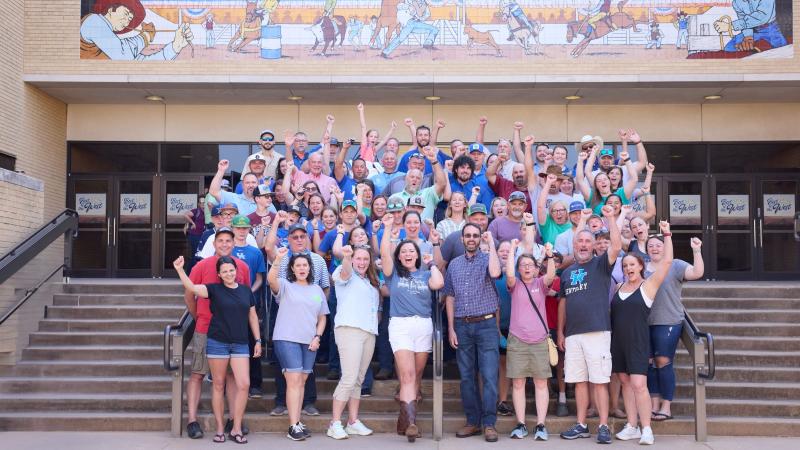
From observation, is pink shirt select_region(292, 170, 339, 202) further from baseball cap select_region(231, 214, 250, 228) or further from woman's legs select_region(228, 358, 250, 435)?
woman's legs select_region(228, 358, 250, 435)

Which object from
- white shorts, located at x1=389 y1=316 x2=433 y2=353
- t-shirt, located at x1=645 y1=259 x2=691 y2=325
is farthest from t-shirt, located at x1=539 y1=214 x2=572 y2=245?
white shorts, located at x1=389 y1=316 x2=433 y2=353

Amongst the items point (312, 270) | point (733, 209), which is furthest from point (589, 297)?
point (733, 209)

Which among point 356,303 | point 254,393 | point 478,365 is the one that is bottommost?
point 254,393

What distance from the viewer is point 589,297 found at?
330 inches

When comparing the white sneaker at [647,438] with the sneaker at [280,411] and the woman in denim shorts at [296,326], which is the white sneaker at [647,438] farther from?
the sneaker at [280,411]

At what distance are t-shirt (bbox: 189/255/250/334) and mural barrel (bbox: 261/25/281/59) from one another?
290 inches

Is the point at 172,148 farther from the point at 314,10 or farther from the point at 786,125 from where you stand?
the point at 786,125

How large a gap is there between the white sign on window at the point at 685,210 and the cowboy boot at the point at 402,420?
9.92 m

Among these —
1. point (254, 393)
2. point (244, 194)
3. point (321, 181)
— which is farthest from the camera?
point (321, 181)

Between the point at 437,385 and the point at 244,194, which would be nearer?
the point at 437,385

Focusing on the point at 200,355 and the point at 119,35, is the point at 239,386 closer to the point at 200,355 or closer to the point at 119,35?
the point at 200,355

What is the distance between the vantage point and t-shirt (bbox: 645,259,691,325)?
8711 mm

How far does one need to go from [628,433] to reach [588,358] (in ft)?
2.89

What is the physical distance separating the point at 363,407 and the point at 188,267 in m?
7.22
